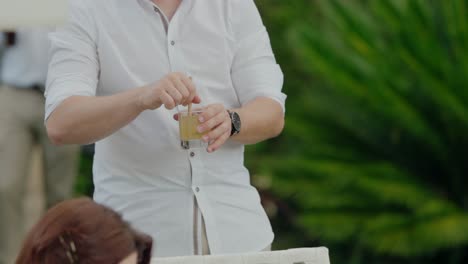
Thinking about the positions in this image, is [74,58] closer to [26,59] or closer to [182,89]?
[182,89]

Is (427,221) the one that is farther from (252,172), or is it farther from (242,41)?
(242,41)

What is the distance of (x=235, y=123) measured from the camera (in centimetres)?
355

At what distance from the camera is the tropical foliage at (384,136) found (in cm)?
759

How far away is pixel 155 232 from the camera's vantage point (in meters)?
3.66

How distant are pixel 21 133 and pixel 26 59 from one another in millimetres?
405

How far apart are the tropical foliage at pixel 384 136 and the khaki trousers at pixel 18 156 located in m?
1.68

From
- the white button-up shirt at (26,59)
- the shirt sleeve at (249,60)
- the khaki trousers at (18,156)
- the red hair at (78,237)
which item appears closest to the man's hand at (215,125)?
the shirt sleeve at (249,60)

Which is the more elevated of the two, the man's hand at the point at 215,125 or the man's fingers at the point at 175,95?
the man's fingers at the point at 175,95

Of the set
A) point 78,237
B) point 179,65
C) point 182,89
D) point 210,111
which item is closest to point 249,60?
point 179,65

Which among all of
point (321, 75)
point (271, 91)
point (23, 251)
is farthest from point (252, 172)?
point (23, 251)

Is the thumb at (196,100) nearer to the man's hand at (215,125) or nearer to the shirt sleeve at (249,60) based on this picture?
the man's hand at (215,125)

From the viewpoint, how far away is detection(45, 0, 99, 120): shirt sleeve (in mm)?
3539

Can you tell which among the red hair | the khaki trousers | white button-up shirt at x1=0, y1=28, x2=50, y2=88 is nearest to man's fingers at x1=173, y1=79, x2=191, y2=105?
the red hair

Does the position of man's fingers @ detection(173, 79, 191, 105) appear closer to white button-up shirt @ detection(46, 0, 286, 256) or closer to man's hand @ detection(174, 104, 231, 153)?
man's hand @ detection(174, 104, 231, 153)
